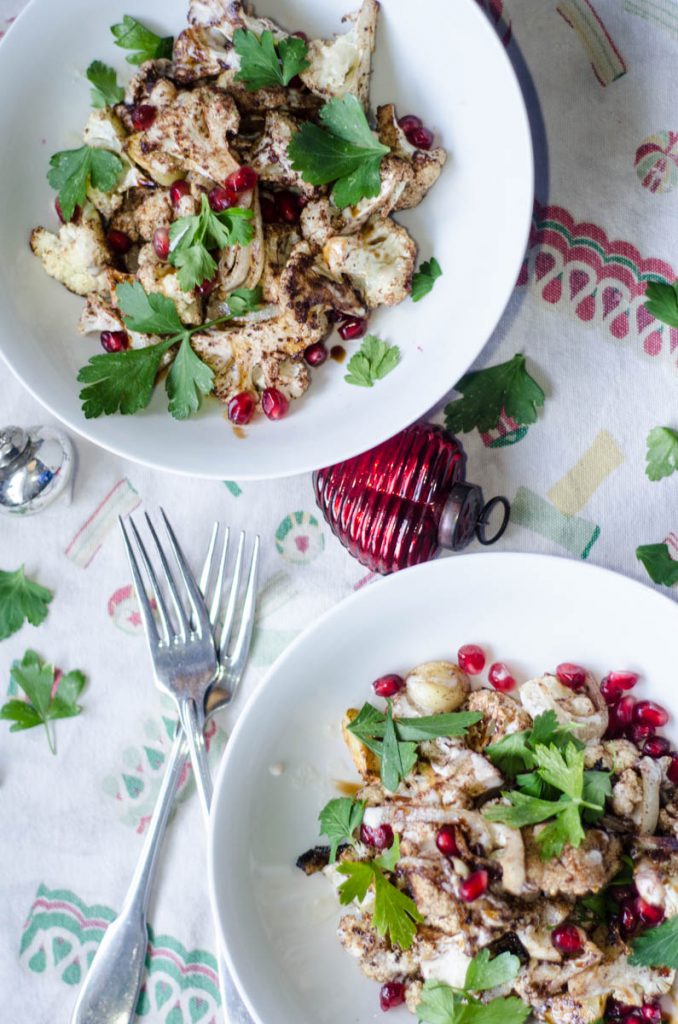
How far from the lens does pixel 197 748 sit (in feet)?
7.75

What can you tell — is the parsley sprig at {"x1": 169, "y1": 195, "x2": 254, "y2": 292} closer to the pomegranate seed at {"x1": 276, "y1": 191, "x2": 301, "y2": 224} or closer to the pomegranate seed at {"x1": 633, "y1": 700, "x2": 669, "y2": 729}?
the pomegranate seed at {"x1": 276, "y1": 191, "x2": 301, "y2": 224}

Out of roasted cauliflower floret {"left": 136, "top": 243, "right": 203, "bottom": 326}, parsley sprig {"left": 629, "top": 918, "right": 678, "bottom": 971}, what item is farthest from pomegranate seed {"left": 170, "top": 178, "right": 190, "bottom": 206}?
parsley sprig {"left": 629, "top": 918, "right": 678, "bottom": 971}

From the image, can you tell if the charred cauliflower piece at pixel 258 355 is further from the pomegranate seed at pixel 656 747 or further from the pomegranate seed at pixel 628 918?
the pomegranate seed at pixel 628 918

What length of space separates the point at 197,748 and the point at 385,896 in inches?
22.7

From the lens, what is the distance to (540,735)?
209 centimetres

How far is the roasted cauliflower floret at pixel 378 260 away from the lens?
2.12m

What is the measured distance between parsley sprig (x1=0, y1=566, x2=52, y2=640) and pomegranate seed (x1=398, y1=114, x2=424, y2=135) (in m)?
1.39

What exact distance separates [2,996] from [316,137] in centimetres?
214

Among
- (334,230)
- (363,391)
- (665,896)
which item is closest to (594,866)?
(665,896)

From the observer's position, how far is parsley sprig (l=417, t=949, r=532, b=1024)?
1995mm

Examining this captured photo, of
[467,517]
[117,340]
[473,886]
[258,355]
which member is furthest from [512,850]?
[117,340]

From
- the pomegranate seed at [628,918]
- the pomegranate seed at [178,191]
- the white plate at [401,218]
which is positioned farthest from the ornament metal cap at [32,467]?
the pomegranate seed at [628,918]

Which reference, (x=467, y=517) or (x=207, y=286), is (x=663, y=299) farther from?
(x=207, y=286)

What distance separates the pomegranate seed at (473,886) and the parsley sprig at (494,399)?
0.98 metres
